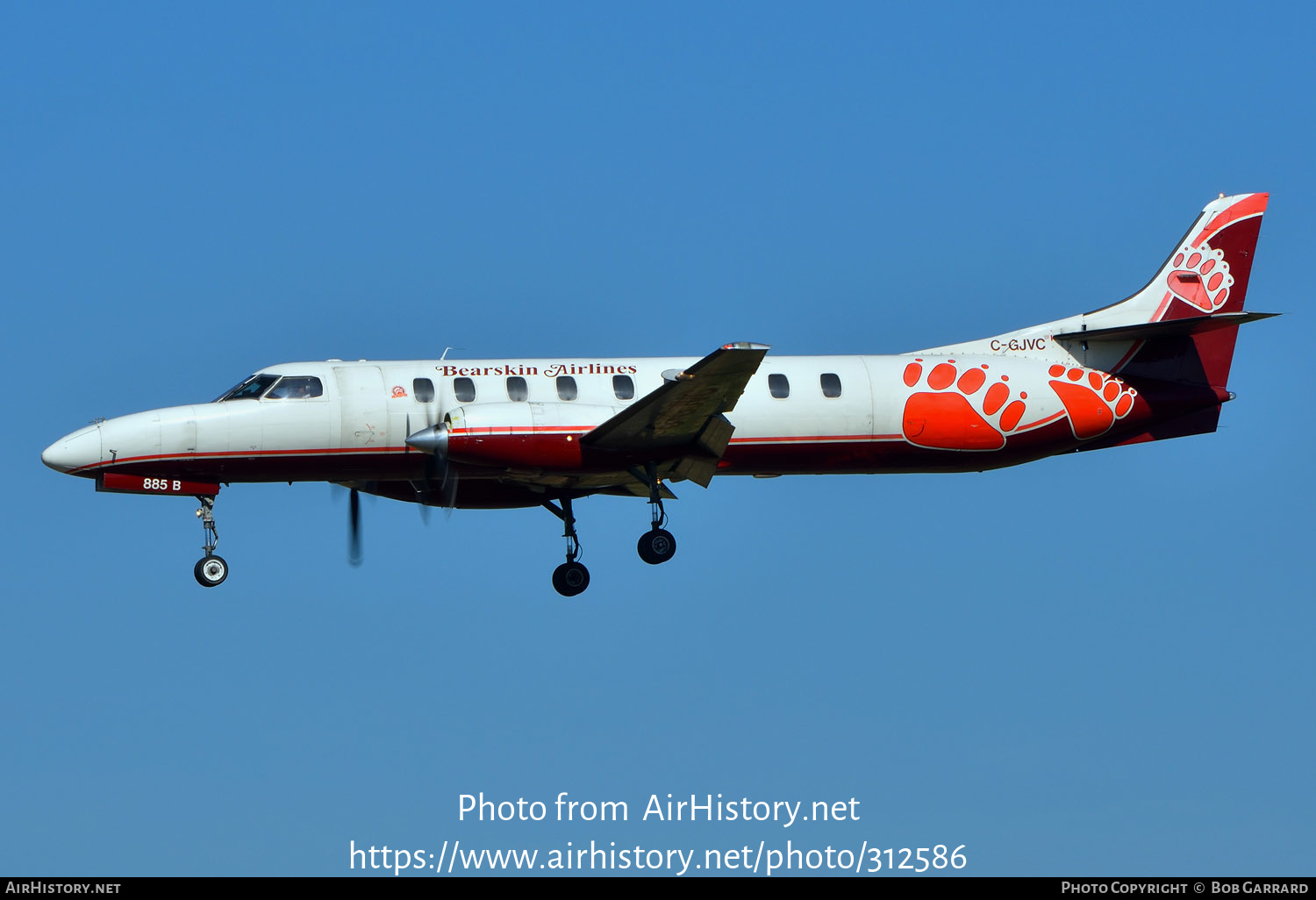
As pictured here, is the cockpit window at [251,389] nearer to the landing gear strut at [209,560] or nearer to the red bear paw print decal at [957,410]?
the landing gear strut at [209,560]

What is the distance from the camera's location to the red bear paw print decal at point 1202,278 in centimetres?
3397

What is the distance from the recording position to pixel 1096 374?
32.6 m

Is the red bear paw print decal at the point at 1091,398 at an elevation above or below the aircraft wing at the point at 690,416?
above

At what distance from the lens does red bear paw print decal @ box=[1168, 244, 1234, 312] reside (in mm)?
33969

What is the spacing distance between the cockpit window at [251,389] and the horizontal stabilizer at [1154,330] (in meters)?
14.2

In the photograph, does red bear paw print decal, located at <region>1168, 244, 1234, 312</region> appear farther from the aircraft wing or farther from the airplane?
the aircraft wing

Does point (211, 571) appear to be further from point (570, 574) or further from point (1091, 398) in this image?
point (1091, 398)

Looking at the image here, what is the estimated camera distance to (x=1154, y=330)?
106 ft

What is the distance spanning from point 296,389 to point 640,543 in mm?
6294

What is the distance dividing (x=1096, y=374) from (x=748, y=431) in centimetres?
681

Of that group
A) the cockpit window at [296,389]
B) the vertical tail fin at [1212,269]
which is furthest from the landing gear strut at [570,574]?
the vertical tail fin at [1212,269]

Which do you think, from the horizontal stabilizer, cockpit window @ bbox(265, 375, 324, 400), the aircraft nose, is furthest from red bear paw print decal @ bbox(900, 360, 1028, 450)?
the aircraft nose
